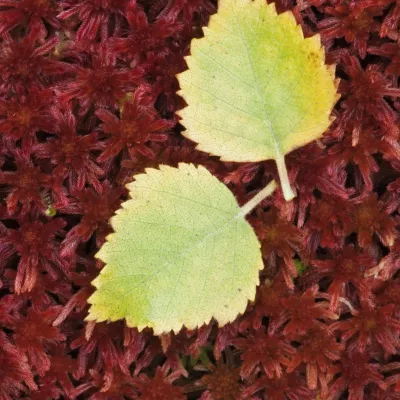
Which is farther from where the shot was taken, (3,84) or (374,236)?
(374,236)

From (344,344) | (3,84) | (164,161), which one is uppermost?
(3,84)

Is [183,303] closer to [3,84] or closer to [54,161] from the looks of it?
[54,161]

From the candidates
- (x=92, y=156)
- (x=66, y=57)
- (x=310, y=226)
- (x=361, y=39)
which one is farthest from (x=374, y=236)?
(x=66, y=57)

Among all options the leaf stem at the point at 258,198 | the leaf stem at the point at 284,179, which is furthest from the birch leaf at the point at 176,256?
the leaf stem at the point at 284,179

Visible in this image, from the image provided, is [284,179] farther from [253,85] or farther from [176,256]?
[176,256]

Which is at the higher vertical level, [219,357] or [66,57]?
[66,57]

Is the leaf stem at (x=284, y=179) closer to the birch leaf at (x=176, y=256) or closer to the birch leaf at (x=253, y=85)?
the birch leaf at (x=253, y=85)

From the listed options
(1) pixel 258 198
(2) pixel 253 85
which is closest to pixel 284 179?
(1) pixel 258 198

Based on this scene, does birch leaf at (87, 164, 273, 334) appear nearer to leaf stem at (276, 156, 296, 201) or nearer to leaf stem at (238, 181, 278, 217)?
leaf stem at (238, 181, 278, 217)
